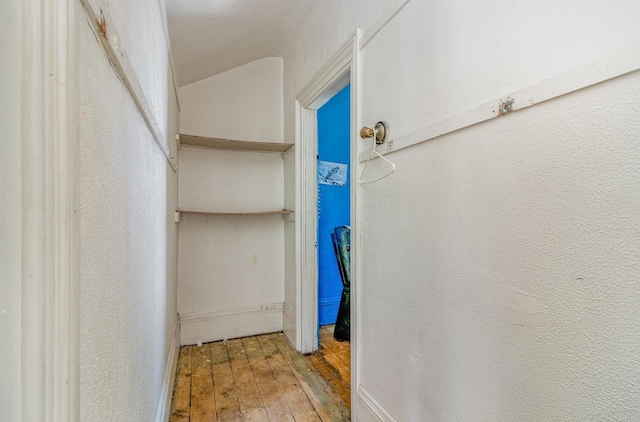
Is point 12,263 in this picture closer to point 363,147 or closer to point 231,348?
point 363,147

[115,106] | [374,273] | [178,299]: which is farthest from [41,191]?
[178,299]

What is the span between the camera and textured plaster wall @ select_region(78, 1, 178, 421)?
0.53 metres

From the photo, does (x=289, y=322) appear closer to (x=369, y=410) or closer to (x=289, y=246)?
(x=289, y=246)

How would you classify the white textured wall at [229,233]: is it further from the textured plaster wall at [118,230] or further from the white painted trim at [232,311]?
the textured plaster wall at [118,230]

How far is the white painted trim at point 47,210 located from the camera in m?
0.36

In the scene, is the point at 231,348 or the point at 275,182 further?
the point at 275,182

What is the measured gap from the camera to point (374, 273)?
140 centimetres

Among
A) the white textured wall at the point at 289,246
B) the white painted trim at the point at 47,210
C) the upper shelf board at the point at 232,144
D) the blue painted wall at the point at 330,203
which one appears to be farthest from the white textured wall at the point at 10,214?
the blue painted wall at the point at 330,203


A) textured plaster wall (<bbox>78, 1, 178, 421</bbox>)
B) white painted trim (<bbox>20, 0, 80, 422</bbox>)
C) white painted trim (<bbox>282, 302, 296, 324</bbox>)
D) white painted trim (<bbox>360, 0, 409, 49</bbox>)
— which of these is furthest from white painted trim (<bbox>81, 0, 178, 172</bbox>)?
white painted trim (<bbox>282, 302, 296, 324</bbox>)

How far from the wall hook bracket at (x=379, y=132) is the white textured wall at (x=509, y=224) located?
0.12 ft

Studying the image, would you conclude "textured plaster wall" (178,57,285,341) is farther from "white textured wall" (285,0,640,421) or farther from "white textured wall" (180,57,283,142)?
"white textured wall" (285,0,640,421)

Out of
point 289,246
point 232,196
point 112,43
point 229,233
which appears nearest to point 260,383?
point 289,246

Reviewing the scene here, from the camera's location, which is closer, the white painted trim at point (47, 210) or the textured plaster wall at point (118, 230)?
the white painted trim at point (47, 210)

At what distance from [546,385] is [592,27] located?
2.73 feet
